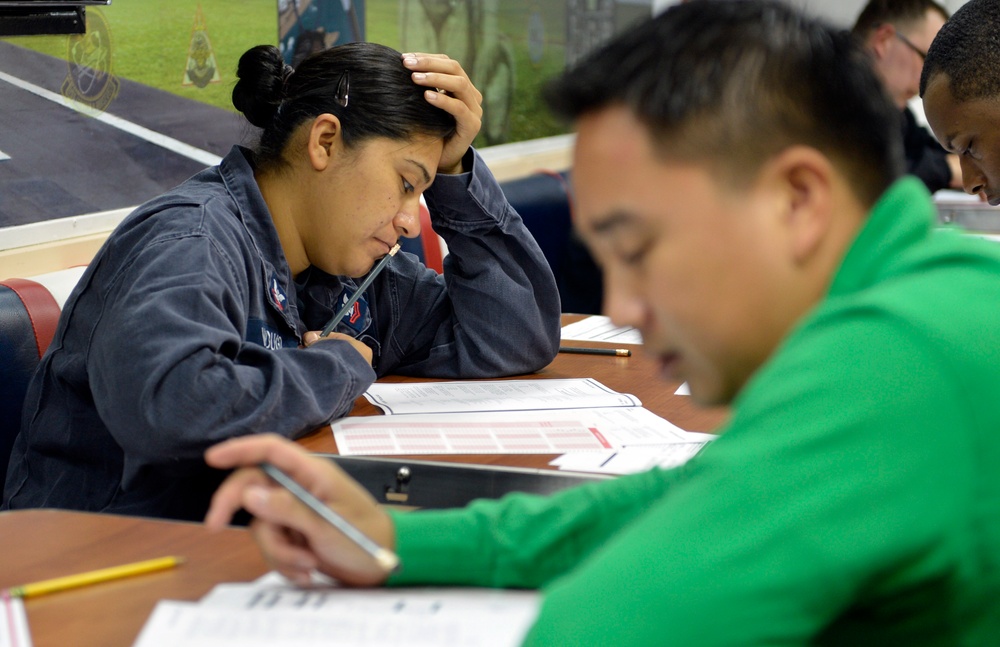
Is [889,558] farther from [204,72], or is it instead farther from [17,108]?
[204,72]

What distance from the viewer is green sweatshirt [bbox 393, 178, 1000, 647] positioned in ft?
1.71

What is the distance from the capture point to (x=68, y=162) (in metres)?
2.28

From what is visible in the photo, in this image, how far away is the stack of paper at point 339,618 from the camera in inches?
29.9

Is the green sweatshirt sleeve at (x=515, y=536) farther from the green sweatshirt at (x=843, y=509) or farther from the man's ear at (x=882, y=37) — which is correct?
the man's ear at (x=882, y=37)

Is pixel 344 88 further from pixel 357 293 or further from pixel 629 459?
pixel 629 459

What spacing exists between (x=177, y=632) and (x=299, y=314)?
3.43 feet

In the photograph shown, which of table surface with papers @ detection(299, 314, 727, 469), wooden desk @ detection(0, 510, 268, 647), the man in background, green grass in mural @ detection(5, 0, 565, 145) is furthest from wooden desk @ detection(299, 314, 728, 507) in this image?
green grass in mural @ detection(5, 0, 565, 145)

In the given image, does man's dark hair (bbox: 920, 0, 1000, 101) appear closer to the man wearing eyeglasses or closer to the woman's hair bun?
the woman's hair bun

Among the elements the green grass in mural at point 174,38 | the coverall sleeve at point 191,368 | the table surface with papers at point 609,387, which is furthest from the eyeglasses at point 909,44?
the coverall sleeve at point 191,368

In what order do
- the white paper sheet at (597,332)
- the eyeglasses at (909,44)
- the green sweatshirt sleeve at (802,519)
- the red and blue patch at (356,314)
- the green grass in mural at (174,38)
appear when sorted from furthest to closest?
the eyeglasses at (909,44) < the green grass in mural at (174,38) < the white paper sheet at (597,332) < the red and blue patch at (356,314) < the green sweatshirt sleeve at (802,519)

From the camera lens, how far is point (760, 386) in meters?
0.58

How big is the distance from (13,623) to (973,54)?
1619 millimetres

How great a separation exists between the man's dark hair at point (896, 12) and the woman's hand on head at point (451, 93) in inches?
109

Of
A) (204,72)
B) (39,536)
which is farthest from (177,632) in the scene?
(204,72)
